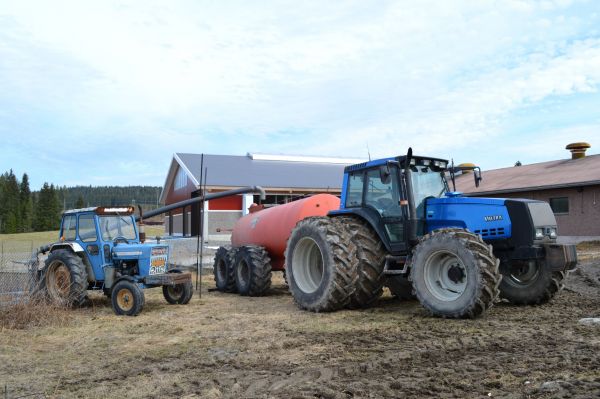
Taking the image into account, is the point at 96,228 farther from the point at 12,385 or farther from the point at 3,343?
the point at 12,385

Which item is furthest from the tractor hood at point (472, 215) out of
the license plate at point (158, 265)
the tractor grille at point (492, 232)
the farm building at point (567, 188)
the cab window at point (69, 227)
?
the farm building at point (567, 188)

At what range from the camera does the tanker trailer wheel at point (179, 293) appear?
38.2 feet

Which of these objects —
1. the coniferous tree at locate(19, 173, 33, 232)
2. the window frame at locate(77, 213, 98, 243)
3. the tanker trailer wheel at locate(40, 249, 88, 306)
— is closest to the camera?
the tanker trailer wheel at locate(40, 249, 88, 306)

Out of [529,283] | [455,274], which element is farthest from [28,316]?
[529,283]

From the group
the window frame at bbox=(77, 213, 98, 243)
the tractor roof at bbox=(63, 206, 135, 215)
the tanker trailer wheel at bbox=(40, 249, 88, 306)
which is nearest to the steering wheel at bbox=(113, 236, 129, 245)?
the window frame at bbox=(77, 213, 98, 243)

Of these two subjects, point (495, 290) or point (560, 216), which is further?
point (560, 216)

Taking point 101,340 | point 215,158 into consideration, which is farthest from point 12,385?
point 215,158

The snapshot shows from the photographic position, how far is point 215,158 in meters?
33.0

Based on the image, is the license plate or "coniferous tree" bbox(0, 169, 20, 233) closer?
the license plate

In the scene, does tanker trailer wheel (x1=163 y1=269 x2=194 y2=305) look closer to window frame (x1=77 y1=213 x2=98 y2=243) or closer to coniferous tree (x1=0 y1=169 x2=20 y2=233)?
window frame (x1=77 y1=213 x2=98 y2=243)

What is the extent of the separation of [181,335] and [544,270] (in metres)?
5.62

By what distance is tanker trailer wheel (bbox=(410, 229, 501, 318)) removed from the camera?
7867 millimetres

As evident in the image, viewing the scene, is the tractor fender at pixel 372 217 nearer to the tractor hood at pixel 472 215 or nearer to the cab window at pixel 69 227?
the tractor hood at pixel 472 215

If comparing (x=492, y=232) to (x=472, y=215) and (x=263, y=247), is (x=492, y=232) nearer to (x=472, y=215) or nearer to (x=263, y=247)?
(x=472, y=215)
